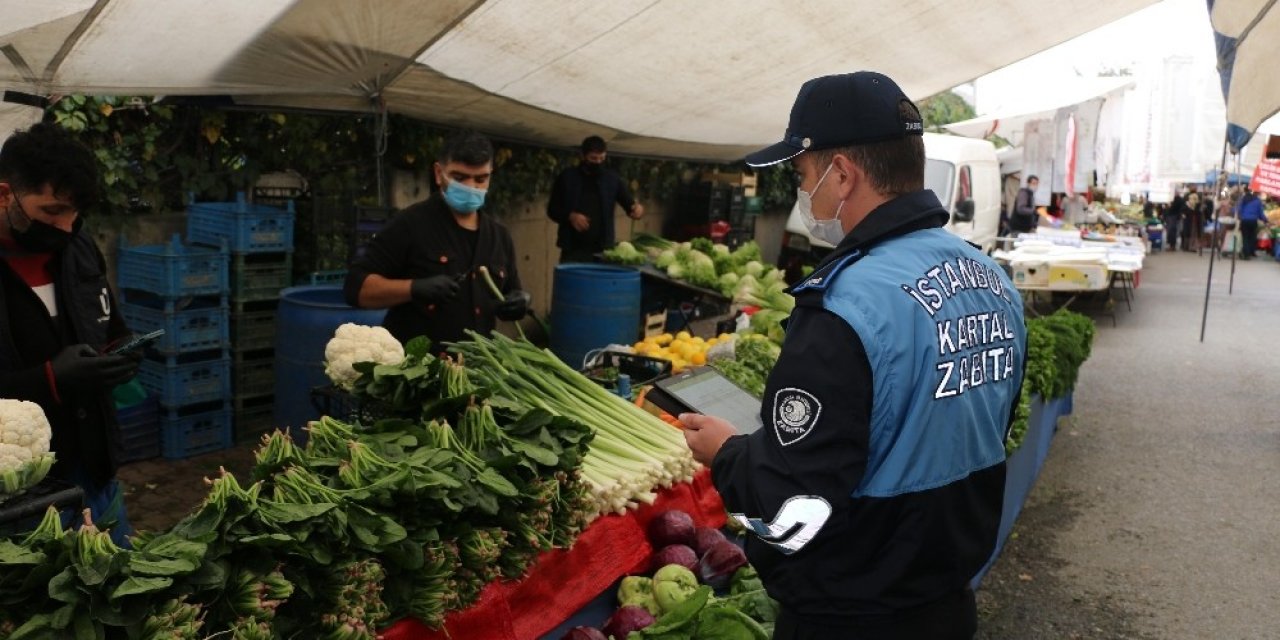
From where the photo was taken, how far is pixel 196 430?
7.14m

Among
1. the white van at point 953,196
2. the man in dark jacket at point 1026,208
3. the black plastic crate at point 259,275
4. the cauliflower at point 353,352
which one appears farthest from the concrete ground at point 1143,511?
the man in dark jacket at point 1026,208

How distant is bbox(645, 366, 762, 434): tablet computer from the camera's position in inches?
167

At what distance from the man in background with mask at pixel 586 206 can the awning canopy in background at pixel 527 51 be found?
0.44 m

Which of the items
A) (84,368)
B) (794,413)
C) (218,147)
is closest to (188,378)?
(218,147)

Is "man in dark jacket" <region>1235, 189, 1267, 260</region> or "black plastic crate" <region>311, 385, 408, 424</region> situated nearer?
"black plastic crate" <region>311, 385, 408, 424</region>

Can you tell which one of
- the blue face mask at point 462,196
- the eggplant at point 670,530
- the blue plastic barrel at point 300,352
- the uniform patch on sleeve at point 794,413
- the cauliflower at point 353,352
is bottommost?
the eggplant at point 670,530

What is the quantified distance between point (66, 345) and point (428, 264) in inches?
68.0

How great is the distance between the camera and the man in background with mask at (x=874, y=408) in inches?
84.8

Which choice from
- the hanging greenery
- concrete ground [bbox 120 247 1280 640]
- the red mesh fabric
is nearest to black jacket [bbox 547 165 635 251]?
the hanging greenery

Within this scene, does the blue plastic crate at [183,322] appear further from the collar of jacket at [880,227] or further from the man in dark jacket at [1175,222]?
the man in dark jacket at [1175,222]

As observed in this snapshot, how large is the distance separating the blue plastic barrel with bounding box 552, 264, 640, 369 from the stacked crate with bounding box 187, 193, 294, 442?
2194 millimetres

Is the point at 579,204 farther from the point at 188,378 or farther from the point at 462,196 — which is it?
the point at 462,196

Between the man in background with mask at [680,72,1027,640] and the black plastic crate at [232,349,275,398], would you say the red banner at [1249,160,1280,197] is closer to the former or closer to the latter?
the black plastic crate at [232,349,275,398]

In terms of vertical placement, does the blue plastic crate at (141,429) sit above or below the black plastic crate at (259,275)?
below
